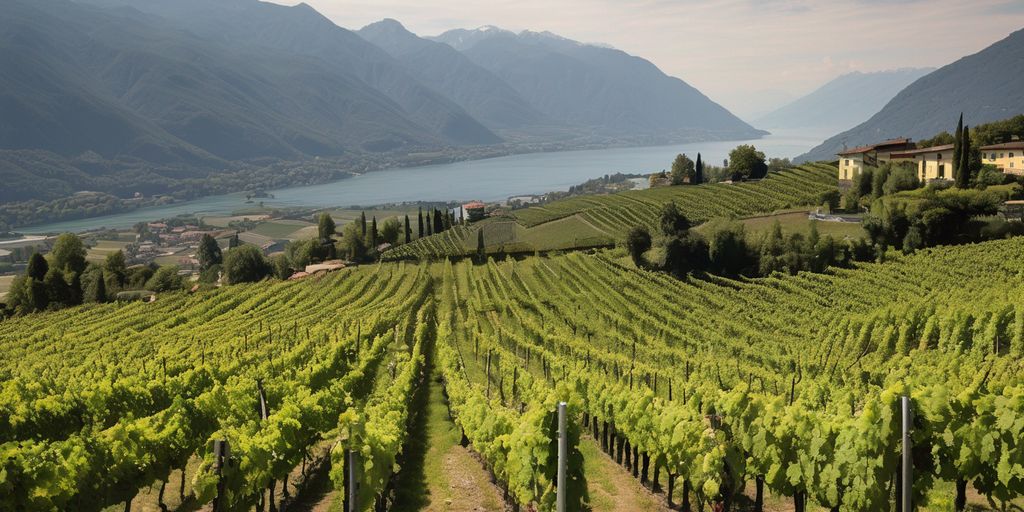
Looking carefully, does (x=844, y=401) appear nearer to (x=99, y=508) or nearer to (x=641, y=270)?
(x=99, y=508)

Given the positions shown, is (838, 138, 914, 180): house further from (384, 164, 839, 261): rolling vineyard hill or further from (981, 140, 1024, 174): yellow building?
(981, 140, 1024, 174): yellow building

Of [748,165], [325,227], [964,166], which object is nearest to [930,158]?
[964,166]

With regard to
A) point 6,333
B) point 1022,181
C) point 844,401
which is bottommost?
point 6,333

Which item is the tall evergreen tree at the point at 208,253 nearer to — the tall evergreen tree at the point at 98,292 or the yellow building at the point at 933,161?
the tall evergreen tree at the point at 98,292

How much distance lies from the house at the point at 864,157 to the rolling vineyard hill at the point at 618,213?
9.34 ft

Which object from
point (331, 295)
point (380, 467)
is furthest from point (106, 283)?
point (380, 467)

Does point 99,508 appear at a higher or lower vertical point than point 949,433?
lower

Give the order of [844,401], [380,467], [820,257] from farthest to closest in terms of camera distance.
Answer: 1. [820,257]
2. [844,401]
3. [380,467]

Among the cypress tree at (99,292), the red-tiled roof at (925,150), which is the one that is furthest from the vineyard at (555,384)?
the red-tiled roof at (925,150)

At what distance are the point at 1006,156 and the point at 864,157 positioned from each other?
12523 mm

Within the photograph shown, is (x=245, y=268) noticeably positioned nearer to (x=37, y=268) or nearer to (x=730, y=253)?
(x=37, y=268)

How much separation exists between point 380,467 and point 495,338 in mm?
25098

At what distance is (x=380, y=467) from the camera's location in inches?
737

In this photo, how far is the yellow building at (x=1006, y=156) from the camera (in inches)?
2624
